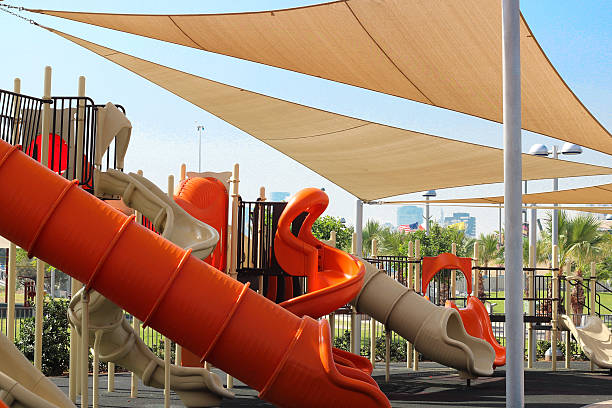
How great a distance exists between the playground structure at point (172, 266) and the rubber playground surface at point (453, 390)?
0.84m

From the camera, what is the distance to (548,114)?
10.4 m

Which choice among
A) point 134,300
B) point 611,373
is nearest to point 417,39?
point 134,300

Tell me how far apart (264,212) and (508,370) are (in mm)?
4990

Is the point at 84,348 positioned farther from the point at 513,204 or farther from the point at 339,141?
the point at 339,141

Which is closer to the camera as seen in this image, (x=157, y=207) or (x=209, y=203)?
(x=157, y=207)

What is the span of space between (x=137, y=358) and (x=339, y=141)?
19.6 feet

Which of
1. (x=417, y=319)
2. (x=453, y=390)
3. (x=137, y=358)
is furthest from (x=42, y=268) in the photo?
(x=453, y=390)

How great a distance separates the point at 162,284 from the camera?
6.85 meters

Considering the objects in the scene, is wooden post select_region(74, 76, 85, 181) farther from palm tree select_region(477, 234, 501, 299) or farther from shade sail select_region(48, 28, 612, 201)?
palm tree select_region(477, 234, 501, 299)

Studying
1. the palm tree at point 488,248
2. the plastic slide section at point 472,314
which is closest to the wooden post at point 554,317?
the plastic slide section at point 472,314

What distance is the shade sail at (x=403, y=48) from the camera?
895cm

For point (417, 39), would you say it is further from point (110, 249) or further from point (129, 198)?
point (110, 249)

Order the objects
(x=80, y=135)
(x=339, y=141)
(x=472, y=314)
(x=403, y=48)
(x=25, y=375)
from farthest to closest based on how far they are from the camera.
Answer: (x=472, y=314) < (x=339, y=141) < (x=403, y=48) < (x=80, y=135) < (x=25, y=375)

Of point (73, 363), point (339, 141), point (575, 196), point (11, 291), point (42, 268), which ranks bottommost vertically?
point (73, 363)
